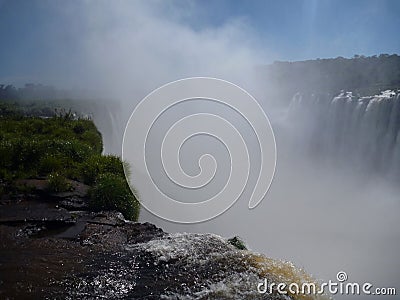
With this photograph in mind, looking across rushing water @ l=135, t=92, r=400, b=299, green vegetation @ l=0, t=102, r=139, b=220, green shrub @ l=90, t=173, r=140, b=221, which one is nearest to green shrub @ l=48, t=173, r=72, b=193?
green vegetation @ l=0, t=102, r=139, b=220

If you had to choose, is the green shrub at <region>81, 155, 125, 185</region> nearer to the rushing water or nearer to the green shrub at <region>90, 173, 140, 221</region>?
the green shrub at <region>90, 173, 140, 221</region>

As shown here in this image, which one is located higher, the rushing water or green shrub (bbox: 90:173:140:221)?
the rushing water

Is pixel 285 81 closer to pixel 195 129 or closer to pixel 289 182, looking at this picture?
pixel 289 182

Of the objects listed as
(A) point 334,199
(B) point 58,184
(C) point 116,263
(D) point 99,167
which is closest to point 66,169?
(D) point 99,167

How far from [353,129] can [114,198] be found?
30.7 metres

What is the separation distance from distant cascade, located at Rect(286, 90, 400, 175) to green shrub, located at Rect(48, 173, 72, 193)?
27.3 metres

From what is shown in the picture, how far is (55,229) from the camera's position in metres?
6.27

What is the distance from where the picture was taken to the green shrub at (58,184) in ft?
26.1

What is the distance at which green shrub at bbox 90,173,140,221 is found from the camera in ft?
24.6

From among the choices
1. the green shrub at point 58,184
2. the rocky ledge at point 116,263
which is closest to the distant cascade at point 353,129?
the green shrub at point 58,184

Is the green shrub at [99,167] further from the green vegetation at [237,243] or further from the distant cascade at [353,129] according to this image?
the distant cascade at [353,129]

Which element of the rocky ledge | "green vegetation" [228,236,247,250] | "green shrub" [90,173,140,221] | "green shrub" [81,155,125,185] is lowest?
the rocky ledge

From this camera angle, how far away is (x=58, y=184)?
26.2ft

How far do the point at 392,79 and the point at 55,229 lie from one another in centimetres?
5215
